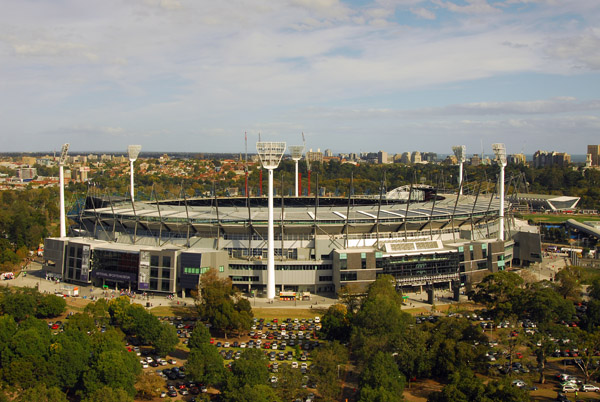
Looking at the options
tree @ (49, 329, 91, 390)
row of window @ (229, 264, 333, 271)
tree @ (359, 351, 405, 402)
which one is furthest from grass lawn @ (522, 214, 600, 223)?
tree @ (49, 329, 91, 390)

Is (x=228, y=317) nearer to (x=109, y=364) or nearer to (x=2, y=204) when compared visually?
(x=109, y=364)

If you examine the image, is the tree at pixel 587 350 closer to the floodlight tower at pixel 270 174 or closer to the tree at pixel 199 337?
the tree at pixel 199 337

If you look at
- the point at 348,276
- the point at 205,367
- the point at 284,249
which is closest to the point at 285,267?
the point at 284,249

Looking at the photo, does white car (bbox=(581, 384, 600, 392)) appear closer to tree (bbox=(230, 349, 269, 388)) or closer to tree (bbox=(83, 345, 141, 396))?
tree (bbox=(230, 349, 269, 388))

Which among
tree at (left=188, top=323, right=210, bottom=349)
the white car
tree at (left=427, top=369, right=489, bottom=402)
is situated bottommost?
the white car

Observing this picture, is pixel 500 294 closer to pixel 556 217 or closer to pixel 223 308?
pixel 223 308

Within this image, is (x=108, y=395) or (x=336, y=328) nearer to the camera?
(x=108, y=395)

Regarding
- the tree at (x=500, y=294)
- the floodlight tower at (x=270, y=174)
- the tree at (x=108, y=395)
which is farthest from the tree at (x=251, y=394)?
the floodlight tower at (x=270, y=174)
